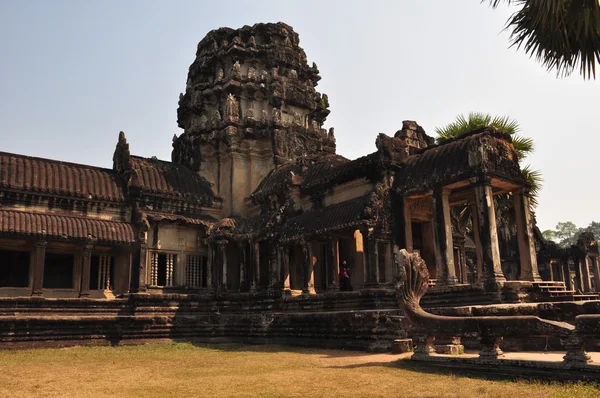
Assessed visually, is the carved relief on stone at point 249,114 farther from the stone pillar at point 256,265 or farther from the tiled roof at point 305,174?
the stone pillar at point 256,265

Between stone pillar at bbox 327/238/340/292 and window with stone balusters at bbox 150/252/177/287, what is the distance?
23.6 ft

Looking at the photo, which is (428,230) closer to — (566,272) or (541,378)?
(541,378)

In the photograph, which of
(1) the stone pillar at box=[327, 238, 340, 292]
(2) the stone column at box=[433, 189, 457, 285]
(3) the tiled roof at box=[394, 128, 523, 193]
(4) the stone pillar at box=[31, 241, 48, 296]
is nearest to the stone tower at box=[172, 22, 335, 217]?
(1) the stone pillar at box=[327, 238, 340, 292]

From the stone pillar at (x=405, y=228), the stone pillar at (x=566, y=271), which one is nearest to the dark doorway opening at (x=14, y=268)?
the stone pillar at (x=405, y=228)

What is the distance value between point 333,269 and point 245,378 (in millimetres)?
8748

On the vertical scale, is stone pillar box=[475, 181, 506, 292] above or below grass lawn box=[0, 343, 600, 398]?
above

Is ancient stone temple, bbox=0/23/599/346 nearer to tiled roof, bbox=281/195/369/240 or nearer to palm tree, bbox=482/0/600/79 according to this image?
tiled roof, bbox=281/195/369/240

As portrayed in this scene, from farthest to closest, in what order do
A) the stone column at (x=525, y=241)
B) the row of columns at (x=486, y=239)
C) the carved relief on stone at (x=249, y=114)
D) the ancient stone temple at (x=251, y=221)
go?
the carved relief on stone at (x=249, y=114) < the ancient stone temple at (x=251, y=221) < the stone column at (x=525, y=241) < the row of columns at (x=486, y=239)

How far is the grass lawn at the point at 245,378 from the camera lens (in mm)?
7419

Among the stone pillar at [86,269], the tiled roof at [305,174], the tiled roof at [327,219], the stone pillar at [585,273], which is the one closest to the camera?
the tiled roof at [327,219]

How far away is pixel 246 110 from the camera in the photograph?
80.9 feet

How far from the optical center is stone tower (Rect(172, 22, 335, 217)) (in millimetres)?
23906

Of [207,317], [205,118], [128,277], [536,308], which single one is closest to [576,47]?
[536,308]

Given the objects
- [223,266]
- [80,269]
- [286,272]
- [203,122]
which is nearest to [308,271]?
[286,272]
